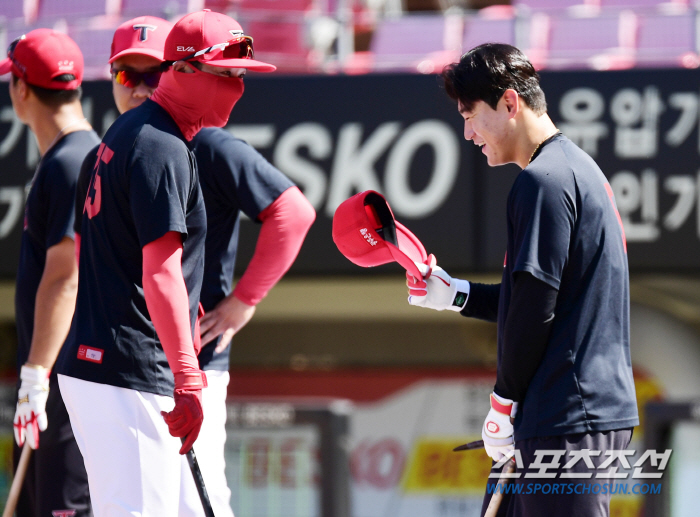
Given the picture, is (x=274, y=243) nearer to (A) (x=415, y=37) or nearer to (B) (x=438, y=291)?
(B) (x=438, y=291)

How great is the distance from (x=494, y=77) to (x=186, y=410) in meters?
0.95

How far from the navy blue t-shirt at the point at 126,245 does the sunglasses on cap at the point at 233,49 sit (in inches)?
6.6

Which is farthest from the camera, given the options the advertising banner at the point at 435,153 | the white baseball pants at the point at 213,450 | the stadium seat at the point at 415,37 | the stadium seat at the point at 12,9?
the stadium seat at the point at 12,9

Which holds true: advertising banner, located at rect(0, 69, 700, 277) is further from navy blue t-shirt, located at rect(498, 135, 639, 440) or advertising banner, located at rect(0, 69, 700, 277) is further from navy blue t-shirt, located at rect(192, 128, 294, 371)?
navy blue t-shirt, located at rect(498, 135, 639, 440)

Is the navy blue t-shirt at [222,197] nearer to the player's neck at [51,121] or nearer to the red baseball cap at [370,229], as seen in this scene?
the red baseball cap at [370,229]

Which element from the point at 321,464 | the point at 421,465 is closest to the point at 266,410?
the point at 321,464

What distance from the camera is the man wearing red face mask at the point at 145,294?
1886mm

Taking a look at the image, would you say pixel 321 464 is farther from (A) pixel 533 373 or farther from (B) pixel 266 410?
(A) pixel 533 373

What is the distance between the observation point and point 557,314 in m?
1.83

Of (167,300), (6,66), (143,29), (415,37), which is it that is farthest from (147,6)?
(167,300)

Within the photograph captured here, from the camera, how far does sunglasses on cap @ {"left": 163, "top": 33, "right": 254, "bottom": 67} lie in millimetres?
2039

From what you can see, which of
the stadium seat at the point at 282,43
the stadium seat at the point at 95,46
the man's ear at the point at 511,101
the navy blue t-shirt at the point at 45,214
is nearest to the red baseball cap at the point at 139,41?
the navy blue t-shirt at the point at 45,214

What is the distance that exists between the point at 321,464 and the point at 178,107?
92.0 inches

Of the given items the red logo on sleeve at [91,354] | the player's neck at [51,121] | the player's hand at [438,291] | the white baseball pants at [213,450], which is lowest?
the white baseball pants at [213,450]
